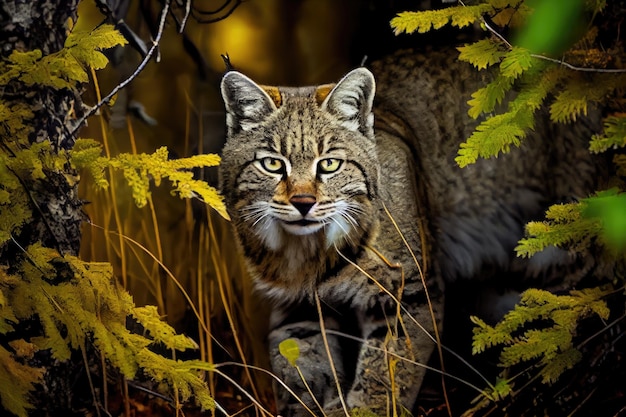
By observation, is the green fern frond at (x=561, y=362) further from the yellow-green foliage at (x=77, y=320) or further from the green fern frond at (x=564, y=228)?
the yellow-green foliage at (x=77, y=320)

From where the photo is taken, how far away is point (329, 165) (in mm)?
2148

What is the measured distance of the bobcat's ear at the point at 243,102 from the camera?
6.93 feet

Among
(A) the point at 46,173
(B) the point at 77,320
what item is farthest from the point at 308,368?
(A) the point at 46,173

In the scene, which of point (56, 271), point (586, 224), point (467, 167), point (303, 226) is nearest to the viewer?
point (586, 224)

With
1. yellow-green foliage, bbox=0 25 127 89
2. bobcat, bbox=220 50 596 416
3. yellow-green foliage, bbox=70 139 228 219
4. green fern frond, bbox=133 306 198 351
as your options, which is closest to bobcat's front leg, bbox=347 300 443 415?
bobcat, bbox=220 50 596 416

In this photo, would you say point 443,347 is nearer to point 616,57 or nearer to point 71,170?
point 616,57

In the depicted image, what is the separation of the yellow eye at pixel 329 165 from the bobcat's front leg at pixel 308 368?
0.49m

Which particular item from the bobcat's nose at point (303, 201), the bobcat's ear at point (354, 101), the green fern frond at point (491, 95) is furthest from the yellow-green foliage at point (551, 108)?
the bobcat's nose at point (303, 201)

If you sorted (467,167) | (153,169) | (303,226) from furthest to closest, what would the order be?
(467,167), (303,226), (153,169)

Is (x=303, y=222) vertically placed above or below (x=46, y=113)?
below

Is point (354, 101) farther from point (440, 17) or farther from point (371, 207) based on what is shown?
point (440, 17)

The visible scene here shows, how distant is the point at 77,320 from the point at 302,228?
26.2 inches

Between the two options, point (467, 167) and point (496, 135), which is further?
point (467, 167)

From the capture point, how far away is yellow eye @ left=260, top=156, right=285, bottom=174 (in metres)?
2.13
